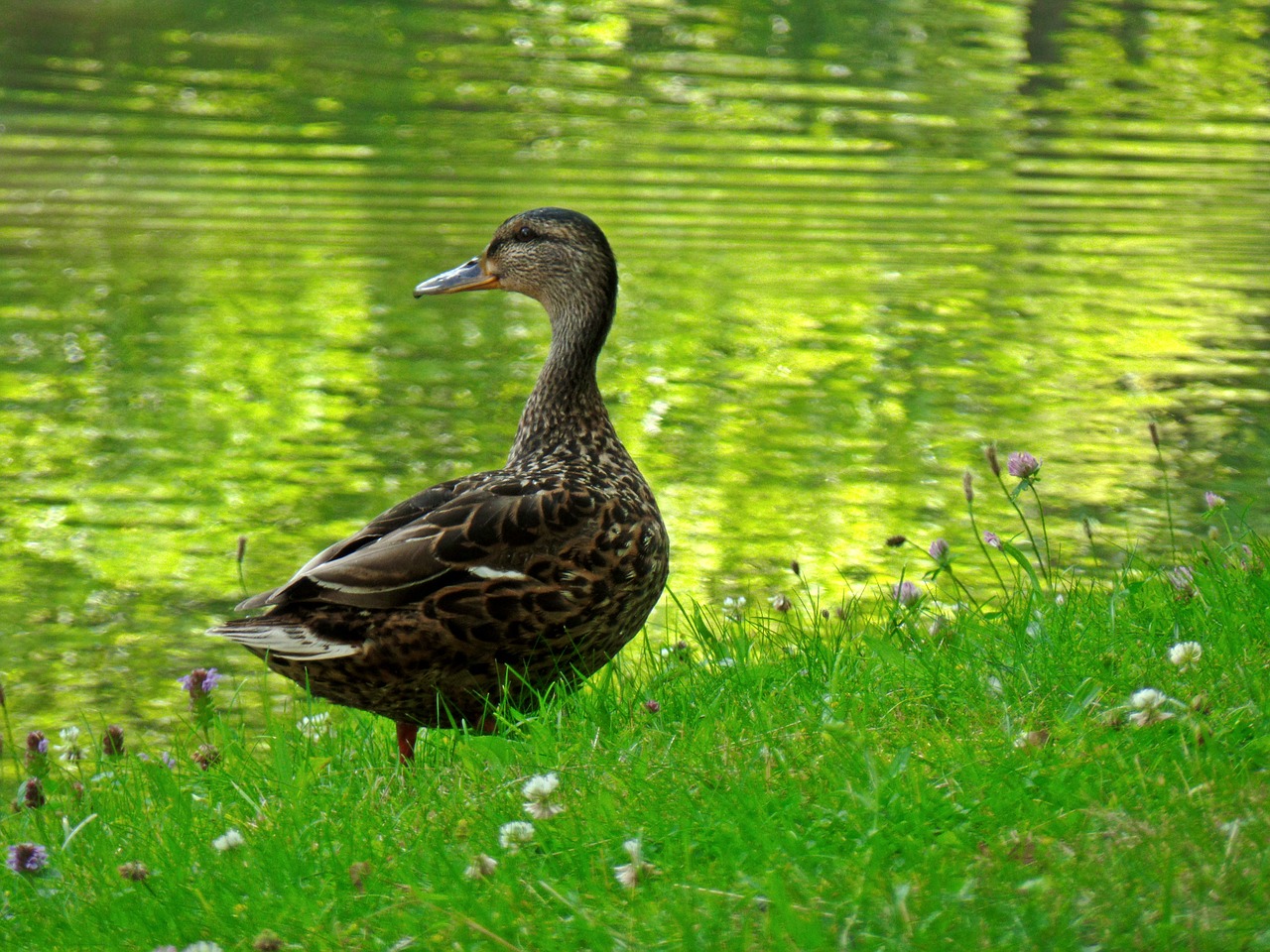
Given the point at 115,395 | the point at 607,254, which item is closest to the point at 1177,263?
the point at 115,395

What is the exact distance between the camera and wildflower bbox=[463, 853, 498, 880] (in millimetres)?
2975

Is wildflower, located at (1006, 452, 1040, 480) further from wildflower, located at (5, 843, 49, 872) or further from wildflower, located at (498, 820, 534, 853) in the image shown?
wildflower, located at (5, 843, 49, 872)

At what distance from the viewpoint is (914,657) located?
4.11 metres

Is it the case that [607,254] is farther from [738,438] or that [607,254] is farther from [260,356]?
[260,356]

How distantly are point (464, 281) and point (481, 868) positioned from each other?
3.22 metres

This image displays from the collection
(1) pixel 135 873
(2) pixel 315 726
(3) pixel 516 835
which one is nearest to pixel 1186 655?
(3) pixel 516 835

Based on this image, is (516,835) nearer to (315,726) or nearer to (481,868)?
(481,868)

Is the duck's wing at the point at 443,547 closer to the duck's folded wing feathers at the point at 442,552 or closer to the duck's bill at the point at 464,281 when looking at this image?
the duck's folded wing feathers at the point at 442,552

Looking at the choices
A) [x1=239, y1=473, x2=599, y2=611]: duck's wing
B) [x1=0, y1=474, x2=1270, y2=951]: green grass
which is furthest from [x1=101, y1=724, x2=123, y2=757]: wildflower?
[x1=239, y1=473, x2=599, y2=611]: duck's wing

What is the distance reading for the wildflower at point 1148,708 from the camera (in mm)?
3230

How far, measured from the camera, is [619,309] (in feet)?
40.6

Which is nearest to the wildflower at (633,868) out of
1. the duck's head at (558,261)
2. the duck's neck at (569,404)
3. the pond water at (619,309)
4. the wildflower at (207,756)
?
the wildflower at (207,756)

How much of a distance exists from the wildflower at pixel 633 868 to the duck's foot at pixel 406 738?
4.57 feet

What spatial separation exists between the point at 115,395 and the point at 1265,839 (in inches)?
336
